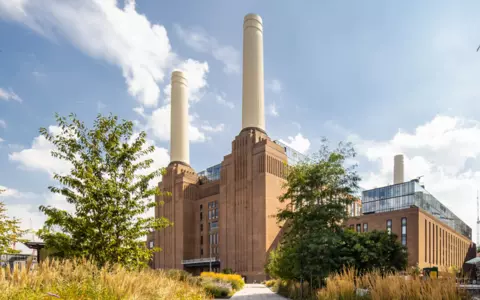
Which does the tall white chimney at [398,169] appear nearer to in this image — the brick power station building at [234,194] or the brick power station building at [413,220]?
the brick power station building at [413,220]

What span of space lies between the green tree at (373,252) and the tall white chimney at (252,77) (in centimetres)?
5058

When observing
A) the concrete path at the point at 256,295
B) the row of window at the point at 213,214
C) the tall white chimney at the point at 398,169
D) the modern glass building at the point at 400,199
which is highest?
the tall white chimney at the point at 398,169

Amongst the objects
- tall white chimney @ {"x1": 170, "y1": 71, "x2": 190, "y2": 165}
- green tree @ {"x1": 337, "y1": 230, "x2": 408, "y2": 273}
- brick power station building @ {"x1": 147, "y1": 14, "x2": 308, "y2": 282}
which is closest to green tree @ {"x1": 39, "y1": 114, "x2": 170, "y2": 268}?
green tree @ {"x1": 337, "y1": 230, "x2": 408, "y2": 273}

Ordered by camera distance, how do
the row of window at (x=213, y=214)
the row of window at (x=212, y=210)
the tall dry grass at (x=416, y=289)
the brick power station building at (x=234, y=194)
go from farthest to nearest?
1. the row of window at (x=212, y=210)
2. the row of window at (x=213, y=214)
3. the brick power station building at (x=234, y=194)
4. the tall dry grass at (x=416, y=289)

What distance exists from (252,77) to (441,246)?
165 ft

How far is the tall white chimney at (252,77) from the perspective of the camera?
71.3 m

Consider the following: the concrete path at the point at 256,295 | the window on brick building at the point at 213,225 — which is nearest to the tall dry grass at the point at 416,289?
the concrete path at the point at 256,295

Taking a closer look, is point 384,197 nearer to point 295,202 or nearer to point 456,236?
point 456,236

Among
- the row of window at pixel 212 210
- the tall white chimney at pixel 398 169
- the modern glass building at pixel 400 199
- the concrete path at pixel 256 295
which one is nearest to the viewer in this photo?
the concrete path at pixel 256 295

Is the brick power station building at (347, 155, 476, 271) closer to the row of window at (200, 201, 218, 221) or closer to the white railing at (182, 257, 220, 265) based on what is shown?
the white railing at (182, 257, 220, 265)

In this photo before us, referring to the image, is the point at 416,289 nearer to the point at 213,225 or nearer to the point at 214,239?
the point at 214,239

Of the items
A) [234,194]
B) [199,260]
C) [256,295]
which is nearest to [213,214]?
[199,260]

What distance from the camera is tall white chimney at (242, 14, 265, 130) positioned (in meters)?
71.3

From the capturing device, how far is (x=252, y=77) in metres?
72.2
